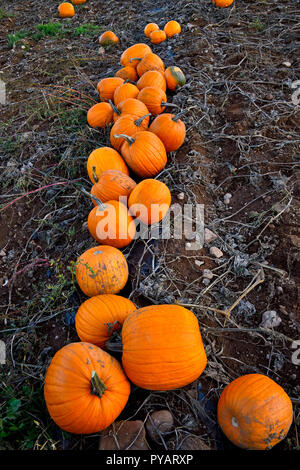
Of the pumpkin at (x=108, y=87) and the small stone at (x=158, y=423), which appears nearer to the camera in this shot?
the small stone at (x=158, y=423)

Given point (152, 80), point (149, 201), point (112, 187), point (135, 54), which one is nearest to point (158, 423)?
point (149, 201)

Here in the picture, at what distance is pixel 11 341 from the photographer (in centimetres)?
243

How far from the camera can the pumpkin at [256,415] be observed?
5.61ft

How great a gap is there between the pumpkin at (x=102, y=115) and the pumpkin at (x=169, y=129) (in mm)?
821

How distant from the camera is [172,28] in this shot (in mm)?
5898

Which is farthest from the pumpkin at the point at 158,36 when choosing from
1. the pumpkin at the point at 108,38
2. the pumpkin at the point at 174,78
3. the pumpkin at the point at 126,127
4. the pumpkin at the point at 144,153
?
the pumpkin at the point at 144,153

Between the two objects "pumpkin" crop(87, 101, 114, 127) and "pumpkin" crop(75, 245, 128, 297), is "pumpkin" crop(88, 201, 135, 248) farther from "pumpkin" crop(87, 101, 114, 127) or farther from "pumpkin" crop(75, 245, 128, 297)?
"pumpkin" crop(87, 101, 114, 127)

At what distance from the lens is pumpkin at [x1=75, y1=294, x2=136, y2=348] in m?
2.11

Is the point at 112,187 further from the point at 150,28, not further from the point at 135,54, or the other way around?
the point at 150,28

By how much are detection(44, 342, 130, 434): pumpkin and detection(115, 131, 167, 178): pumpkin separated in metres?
1.94

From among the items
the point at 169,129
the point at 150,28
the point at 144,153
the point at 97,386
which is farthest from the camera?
the point at 150,28

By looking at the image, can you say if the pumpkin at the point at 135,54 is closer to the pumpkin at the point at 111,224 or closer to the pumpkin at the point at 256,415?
the pumpkin at the point at 111,224

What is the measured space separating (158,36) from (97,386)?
613cm

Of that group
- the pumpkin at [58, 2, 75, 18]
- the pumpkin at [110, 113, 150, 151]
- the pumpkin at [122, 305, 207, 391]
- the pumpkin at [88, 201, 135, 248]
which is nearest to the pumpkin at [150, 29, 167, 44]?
Result: the pumpkin at [58, 2, 75, 18]
